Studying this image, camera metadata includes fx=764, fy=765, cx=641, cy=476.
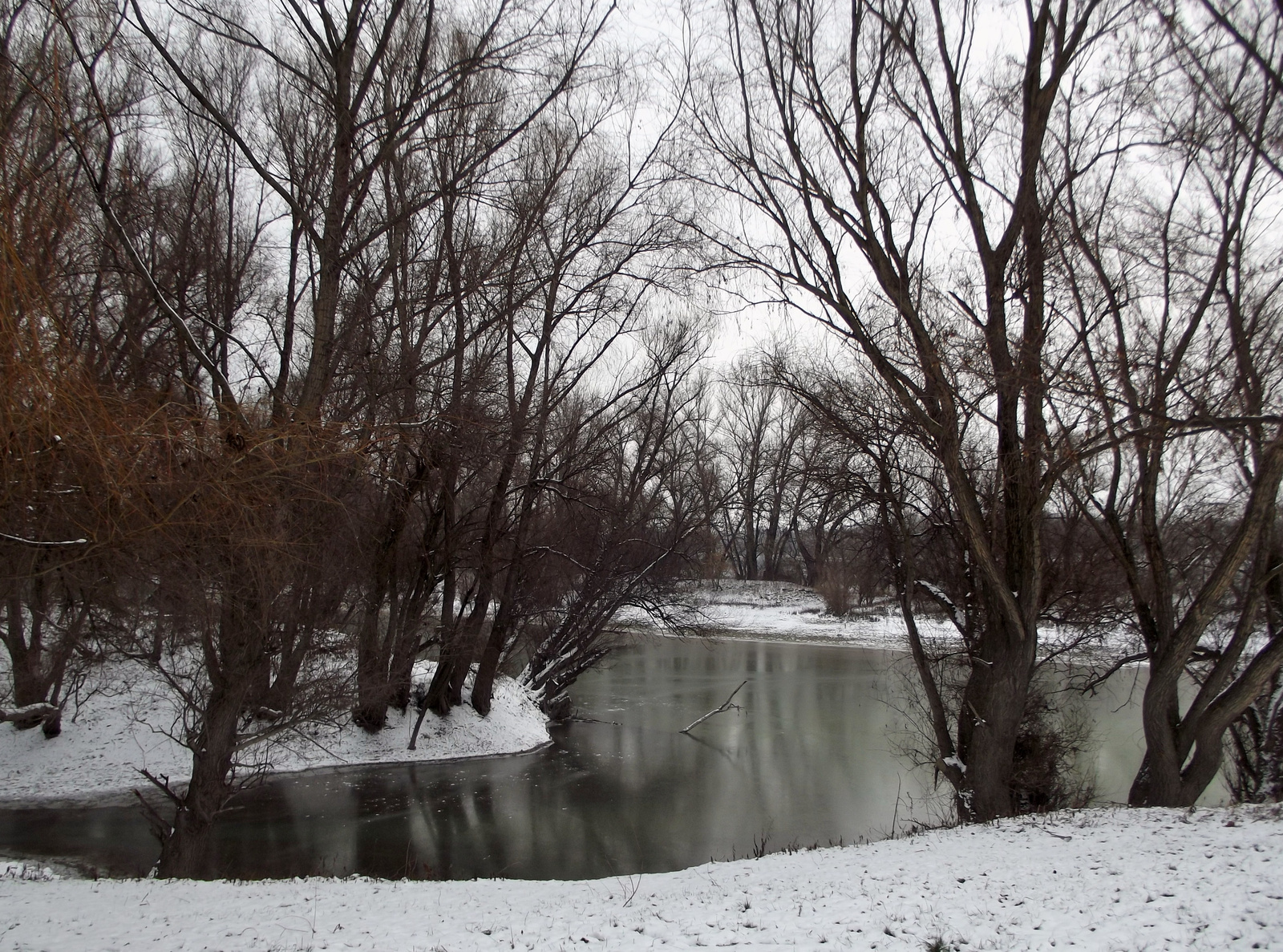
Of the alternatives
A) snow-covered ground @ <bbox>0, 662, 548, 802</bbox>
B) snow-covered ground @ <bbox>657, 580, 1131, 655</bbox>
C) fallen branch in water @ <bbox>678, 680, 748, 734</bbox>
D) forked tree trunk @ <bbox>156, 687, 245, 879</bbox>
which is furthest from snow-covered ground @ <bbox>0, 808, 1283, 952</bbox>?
snow-covered ground @ <bbox>657, 580, 1131, 655</bbox>

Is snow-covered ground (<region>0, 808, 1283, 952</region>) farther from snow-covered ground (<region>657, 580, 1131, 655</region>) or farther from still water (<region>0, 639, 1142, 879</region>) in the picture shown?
snow-covered ground (<region>657, 580, 1131, 655</region>)

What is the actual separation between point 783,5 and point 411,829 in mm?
12075

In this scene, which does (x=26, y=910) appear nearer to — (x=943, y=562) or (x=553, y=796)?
(x=553, y=796)

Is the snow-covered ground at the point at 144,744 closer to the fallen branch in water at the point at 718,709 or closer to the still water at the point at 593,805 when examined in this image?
the still water at the point at 593,805

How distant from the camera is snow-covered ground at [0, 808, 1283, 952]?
493 cm

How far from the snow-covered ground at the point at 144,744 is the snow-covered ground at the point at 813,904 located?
5625mm

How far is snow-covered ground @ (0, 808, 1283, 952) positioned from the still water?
3065 millimetres

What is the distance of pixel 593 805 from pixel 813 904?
7909mm

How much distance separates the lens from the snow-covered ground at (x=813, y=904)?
4926 mm

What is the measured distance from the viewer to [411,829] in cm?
1162

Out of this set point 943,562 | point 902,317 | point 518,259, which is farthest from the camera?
point 943,562

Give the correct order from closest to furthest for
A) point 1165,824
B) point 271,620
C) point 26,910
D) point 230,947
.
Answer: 1. point 230,947
2. point 26,910
3. point 1165,824
4. point 271,620

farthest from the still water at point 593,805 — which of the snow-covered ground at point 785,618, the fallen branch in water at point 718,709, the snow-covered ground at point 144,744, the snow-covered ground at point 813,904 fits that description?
the snow-covered ground at point 785,618

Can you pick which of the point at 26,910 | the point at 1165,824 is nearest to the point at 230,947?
the point at 26,910
